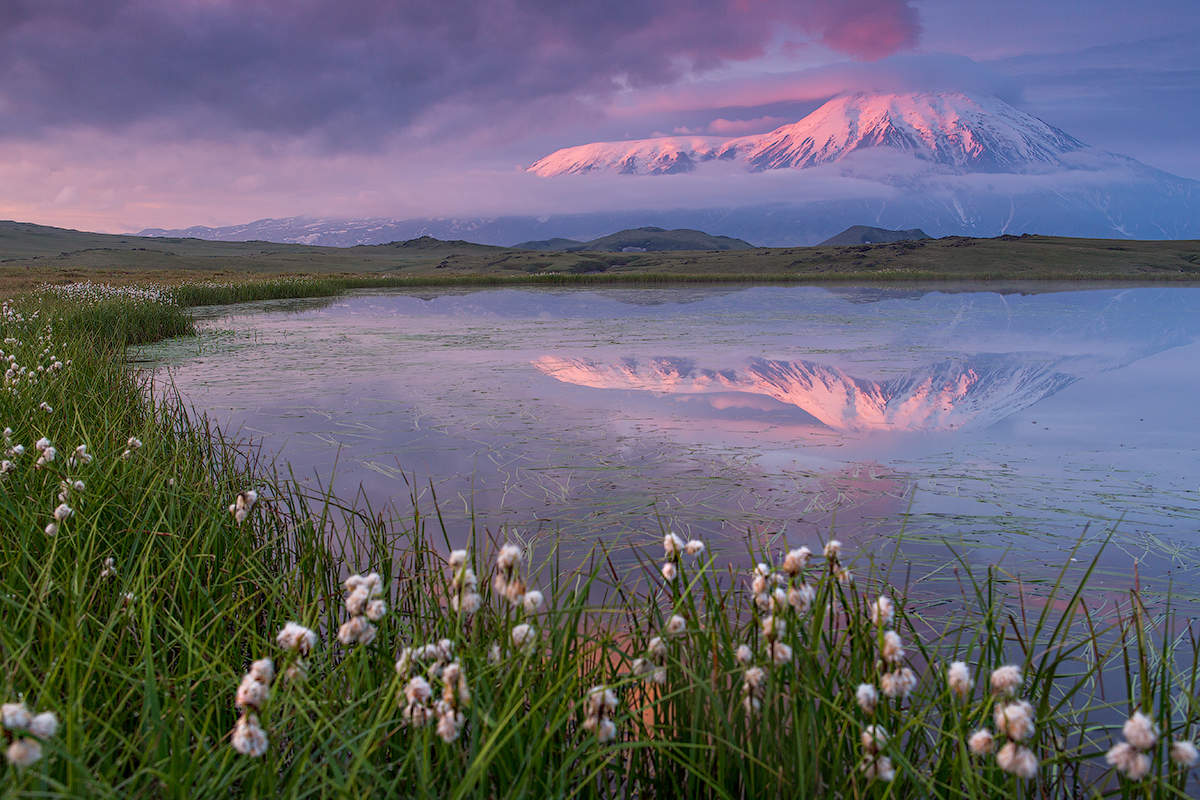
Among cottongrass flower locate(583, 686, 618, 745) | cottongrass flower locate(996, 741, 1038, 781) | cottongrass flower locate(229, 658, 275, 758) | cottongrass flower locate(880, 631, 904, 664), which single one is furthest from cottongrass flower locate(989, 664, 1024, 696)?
cottongrass flower locate(229, 658, 275, 758)

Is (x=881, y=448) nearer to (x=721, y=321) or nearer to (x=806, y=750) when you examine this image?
(x=806, y=750)

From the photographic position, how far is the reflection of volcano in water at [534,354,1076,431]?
9.46 metres

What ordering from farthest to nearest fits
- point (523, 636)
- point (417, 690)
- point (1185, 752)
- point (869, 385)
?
point (869, 385)
point (523, 636)
point (417, 690)
point (1185, 752)

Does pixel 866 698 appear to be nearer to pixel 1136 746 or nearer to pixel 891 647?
pixel 891 647

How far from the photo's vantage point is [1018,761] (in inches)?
60.3

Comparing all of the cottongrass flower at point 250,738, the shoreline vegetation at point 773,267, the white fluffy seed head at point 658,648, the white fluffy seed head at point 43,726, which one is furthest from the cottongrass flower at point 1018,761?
the shoreline vegetation at point 773,267

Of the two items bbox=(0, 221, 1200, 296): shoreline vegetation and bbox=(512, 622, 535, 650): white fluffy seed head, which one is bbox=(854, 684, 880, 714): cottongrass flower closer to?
bbox=(512, 622, 535, 650): white fluffy seed head

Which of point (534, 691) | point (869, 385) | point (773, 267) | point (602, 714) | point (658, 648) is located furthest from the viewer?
point (773, 267)

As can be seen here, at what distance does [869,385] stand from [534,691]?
10058mm

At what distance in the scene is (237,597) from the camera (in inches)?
145

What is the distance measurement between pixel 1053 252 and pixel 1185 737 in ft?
288

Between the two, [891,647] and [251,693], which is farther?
[891,647]

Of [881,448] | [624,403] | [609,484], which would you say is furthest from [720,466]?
[624,403]

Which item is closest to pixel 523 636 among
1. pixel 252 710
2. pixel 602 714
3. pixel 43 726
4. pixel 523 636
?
pixel 523 636
